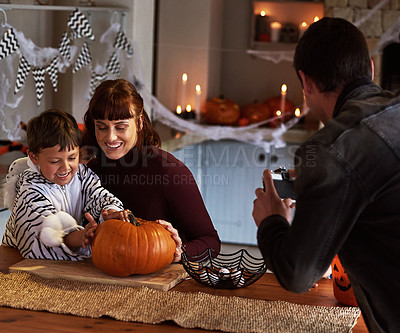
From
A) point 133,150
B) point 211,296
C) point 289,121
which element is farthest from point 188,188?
point 289,121

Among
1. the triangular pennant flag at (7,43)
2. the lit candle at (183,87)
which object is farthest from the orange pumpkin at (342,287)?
the lit candle at (183,87)

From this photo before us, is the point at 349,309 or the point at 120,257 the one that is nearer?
the point at 349,309

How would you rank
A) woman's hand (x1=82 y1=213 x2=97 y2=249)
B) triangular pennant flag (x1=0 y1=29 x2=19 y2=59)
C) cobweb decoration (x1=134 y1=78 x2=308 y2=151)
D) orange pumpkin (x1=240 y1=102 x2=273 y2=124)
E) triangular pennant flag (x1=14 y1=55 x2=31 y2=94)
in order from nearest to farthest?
1. woman's hand (x1=82 y1=213 x2=97 y2=249)
2. triangular pennant flag (x1=0 y1=29 x2=19 y2=59)
3. triangular pennant flag (x1=14 y1=55 x2=31 y2=94)
4. cobweb decoration (x1=134 y1=78 x2=308 y2=151)
5. orange pumpkin (x1=240 y1=102 x2=273 y2=124)

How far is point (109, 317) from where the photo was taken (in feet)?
4.09

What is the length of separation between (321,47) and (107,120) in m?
0.90

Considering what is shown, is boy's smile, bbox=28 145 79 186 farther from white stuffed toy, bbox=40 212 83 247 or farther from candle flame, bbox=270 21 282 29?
candle flame, bbox=270 21 282 29

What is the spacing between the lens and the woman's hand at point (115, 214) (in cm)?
154

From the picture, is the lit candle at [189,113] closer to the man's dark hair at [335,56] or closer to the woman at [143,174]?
the woman at [143,174]

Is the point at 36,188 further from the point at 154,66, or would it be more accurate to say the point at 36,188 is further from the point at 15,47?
the point at 154,66

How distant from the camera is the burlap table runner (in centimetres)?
122

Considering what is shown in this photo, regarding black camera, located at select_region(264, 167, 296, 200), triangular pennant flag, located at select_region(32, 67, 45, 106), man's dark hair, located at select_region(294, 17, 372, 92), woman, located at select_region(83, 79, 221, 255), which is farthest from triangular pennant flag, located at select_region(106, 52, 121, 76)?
man's dark hair, located at select_region(294, 17, 372, 92)

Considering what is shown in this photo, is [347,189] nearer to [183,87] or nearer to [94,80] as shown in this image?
[94,80]

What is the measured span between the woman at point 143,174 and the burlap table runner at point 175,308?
533 mm

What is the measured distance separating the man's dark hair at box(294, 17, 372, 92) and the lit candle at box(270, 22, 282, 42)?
3779 millimetres
